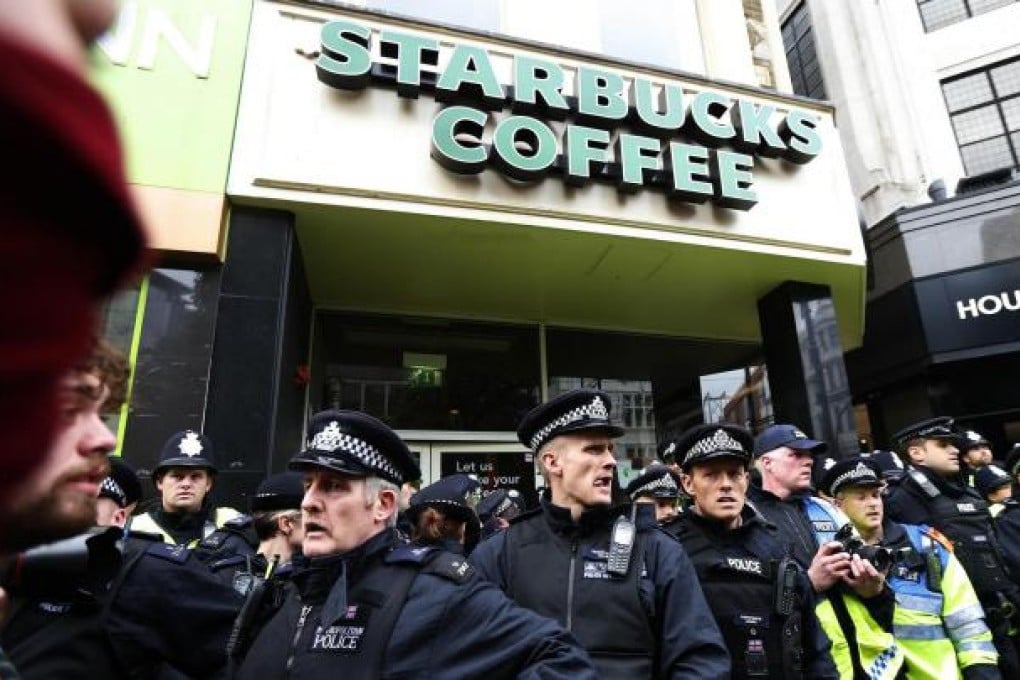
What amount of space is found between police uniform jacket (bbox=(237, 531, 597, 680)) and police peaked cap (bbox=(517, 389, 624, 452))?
99 cm

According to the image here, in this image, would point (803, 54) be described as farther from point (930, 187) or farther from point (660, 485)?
point (660, 485)

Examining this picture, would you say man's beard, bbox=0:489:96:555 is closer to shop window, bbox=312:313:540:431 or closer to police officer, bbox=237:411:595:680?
police officer, bbox=237:411:595:680

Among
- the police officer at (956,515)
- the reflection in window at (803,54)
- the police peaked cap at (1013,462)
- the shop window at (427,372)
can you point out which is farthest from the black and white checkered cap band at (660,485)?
the reflection in window at (803,54)

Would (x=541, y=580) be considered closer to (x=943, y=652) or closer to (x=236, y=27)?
(x=943, y=652)

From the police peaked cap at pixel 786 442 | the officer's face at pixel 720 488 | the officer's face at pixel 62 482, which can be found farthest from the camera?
the police peaked cap at pixel 786 442

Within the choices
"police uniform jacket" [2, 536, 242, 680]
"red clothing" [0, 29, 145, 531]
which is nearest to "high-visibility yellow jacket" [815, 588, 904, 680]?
"police uniform jacket" [2, 536, 242, 680]

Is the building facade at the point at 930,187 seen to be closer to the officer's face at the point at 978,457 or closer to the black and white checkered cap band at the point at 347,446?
the officer's face at the point at 978,457

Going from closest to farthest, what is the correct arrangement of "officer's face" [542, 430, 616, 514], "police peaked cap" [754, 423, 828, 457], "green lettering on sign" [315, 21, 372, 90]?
1. "officer's face" [542, 430, 616, 514]
2. "police peaked cap" [754, 423, 828, 457]
3. "green lettering on sign" [315, 21, 372, 90]

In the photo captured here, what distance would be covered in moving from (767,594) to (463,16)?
809 centimetres

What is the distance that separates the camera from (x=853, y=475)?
12.7ft

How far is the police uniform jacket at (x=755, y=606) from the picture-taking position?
277cm

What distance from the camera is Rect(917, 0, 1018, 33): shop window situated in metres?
15.0

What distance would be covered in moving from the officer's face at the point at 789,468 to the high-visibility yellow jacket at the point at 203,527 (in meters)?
3.48

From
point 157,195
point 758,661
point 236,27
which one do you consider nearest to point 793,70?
point 236,27
